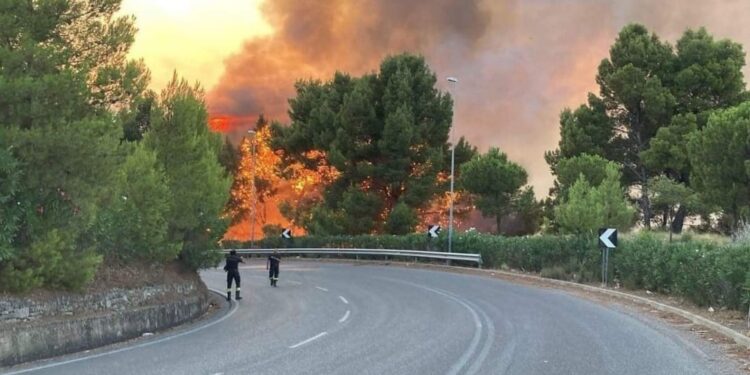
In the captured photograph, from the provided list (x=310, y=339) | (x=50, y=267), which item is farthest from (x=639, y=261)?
(x=50, y=267)

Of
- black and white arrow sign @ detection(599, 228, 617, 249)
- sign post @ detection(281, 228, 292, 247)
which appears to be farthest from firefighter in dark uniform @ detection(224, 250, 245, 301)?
sign post @ detection(281, 228, 292, 247)

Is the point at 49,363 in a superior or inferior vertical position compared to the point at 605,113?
inferior

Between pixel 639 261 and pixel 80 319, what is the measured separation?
18362mm

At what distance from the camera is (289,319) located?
17.2 m

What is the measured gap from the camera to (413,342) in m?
12.7

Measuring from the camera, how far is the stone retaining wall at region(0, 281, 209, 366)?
1185cm

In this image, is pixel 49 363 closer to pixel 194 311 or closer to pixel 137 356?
pixel 137 356

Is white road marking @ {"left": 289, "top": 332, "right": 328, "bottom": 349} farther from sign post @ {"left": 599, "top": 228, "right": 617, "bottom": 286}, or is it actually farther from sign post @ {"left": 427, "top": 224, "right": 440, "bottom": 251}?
sign post @ {"left": 427, "top": 224, "right": 440, "bottom": 251}

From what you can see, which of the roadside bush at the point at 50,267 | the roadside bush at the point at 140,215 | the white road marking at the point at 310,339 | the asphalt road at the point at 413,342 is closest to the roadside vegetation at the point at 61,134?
the roadside bush at the point at 50,267

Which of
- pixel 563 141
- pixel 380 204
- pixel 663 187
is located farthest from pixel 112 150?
pixel 563 141

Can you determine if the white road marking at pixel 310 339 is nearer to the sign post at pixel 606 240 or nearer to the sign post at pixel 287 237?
the sign post at pixel 606 240

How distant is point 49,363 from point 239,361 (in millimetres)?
3506

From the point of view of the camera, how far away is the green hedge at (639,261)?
54.8 feet

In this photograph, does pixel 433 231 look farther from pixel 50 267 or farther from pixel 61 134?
pixel 61 134
